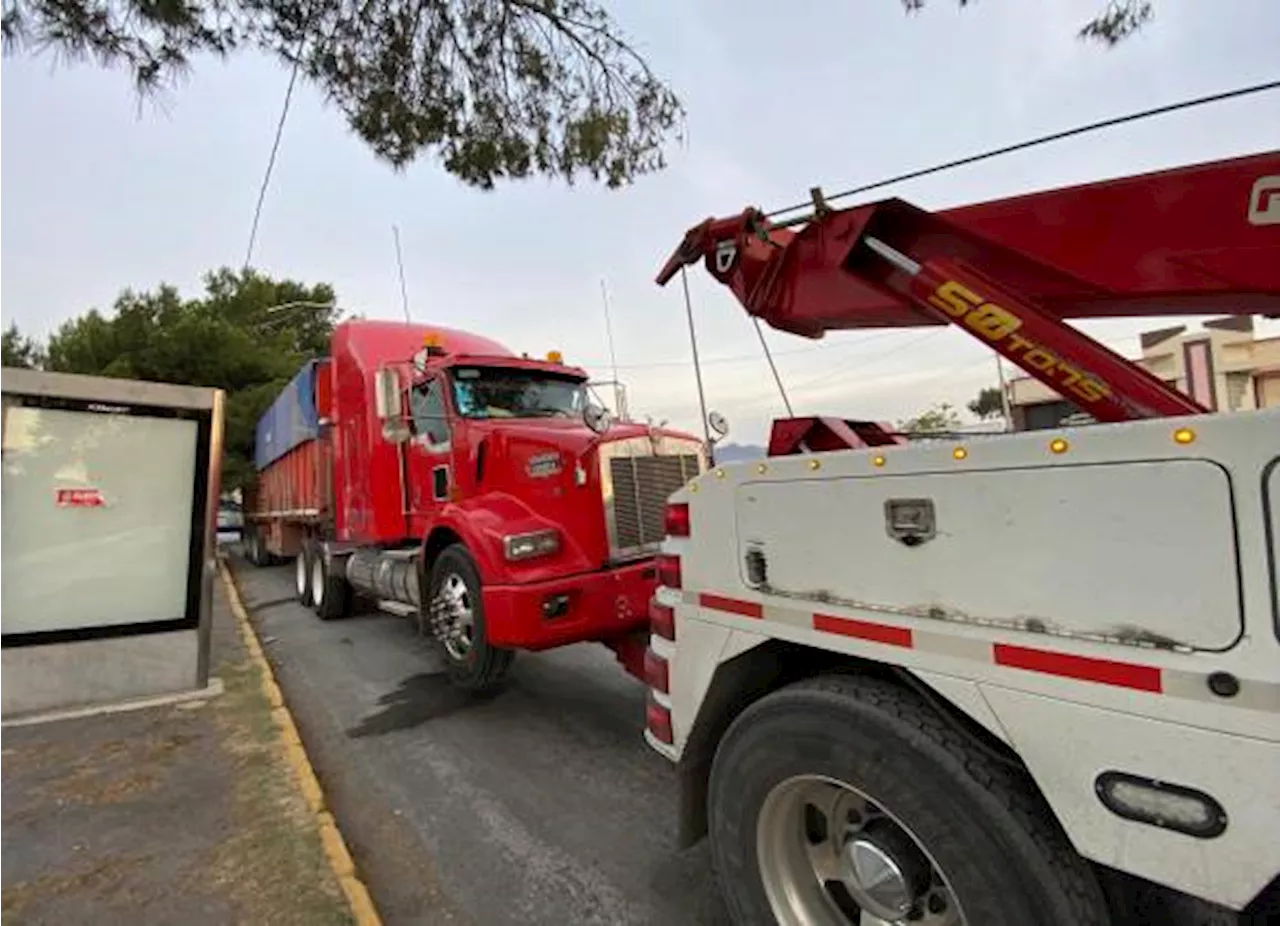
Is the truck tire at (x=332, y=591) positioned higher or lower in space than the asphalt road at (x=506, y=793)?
higher

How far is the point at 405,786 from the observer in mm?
4941

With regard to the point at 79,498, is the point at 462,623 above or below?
below

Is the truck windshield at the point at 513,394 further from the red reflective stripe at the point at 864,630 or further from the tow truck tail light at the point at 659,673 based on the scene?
the red reflective stripe at the point at 864,630

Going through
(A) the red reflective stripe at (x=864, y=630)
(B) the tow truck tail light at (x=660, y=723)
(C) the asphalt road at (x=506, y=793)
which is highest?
(A) the red reflective stripe at (x=864, y=630)

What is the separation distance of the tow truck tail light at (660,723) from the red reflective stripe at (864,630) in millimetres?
882

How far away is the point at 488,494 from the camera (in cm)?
667

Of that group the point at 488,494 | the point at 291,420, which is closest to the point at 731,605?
the point at 488,494

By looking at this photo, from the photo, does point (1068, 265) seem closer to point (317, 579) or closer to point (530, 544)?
point (530, 544)

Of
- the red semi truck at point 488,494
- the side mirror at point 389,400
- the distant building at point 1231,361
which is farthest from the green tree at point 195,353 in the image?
the distant building at point 1231,361

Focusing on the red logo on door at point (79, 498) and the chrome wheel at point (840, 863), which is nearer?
the chrome wheel at point (840, 863)

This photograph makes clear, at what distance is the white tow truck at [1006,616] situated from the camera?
1663 mm

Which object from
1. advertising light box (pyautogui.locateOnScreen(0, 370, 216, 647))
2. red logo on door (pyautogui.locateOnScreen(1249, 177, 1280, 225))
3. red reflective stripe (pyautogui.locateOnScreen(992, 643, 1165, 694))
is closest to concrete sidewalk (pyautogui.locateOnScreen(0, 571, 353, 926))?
advertising light box (pyautogui.locateOnScreen(0, 370, 216, 647))

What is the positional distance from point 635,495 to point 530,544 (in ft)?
2.78

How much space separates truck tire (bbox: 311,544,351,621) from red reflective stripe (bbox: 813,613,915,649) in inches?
352
